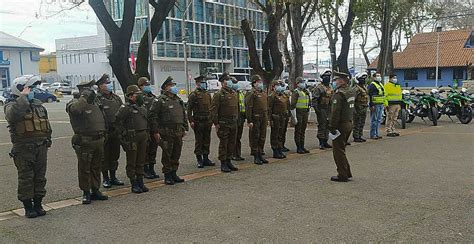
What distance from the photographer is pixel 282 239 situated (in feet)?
16.2

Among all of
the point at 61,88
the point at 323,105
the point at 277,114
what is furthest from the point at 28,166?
the point at 61,88

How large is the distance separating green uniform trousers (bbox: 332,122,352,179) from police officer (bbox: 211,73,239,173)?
2.10 m

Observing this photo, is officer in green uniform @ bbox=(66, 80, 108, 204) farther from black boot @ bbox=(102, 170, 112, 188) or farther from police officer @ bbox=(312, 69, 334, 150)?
police officer @ bbox=(312, 69, 334, 150)

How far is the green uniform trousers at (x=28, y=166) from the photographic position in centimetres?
600

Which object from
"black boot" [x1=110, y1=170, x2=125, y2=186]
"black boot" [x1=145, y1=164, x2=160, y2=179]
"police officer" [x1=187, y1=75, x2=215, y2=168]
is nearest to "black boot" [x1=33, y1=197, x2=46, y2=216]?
"black boot" [x1=110, y1=170, x2=125, y2=186]

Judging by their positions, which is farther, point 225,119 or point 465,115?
point 465,115

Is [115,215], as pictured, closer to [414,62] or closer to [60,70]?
[414,62]

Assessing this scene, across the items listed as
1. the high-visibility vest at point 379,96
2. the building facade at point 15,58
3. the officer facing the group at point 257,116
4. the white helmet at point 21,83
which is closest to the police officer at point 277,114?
the officer facing the group at point 257,116

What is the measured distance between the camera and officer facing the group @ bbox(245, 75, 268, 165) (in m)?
9.44

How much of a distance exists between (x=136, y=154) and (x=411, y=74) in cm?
4736

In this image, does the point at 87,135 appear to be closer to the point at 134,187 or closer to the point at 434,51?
the point at 134,187

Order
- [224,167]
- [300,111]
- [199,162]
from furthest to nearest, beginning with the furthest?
[300,111] → [199,162] → [224,167]

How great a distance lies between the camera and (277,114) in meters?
10.0

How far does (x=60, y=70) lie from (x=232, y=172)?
252 ft
